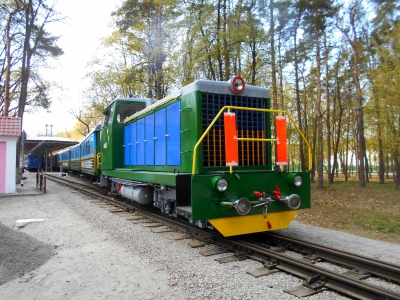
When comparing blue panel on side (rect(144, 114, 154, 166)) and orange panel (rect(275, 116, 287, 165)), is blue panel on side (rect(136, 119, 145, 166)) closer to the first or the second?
blue panel on side (rect(144, 114, 154, 166))

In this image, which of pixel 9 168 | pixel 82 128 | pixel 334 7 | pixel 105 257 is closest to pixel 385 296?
pixel 105 257

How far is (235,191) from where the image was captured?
480 cm

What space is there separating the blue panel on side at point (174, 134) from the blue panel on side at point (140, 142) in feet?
5.46

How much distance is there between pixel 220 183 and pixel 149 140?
127 inches

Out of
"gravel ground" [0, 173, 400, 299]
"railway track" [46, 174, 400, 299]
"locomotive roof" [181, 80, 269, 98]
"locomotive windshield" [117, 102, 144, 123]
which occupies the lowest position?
"gravel ground" [0, 173, 400, 299]

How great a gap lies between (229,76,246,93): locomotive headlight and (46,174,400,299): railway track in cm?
266

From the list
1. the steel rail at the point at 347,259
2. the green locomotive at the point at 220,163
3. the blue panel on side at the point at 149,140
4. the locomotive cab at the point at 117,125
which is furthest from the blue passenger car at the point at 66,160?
the steel rail at the point at 347,259

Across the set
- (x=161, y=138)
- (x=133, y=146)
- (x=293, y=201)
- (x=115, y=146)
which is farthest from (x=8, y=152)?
(x=293, y=201)

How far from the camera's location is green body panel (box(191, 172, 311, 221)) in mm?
4477

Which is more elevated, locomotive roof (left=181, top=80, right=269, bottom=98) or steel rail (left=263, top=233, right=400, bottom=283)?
locomotive roof (left=181, top=80, right=269, bottom=98)

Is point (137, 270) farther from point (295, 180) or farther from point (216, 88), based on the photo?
point (216, 88)

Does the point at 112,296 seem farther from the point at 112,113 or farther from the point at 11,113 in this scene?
the point at 11,113

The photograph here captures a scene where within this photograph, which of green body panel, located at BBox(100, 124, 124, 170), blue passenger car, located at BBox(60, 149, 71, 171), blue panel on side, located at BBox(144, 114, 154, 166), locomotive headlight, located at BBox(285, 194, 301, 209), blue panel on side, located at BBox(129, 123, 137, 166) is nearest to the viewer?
locomotive headlight, located at BBox(285, 194, 301, 209)

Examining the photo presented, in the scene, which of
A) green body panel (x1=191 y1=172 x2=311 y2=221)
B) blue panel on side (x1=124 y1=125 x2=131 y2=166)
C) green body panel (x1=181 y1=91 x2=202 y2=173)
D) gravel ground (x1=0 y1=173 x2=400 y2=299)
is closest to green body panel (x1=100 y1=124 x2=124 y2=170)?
blue panel on side (x1=124 y1=125 x2=131 y2=166)
